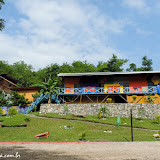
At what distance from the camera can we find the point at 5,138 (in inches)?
541

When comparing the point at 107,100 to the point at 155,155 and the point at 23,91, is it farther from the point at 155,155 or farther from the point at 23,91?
the point at 155,155

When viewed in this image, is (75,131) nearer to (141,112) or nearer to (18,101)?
A: (141,112)

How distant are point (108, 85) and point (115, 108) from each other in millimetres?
6093

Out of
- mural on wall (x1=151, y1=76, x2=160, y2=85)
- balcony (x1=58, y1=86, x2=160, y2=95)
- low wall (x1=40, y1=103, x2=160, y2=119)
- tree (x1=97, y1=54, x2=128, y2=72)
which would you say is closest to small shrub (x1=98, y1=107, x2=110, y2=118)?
low wall (x1=40, y1=103, x2=160, y2=119)

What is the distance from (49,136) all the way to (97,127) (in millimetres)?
5360

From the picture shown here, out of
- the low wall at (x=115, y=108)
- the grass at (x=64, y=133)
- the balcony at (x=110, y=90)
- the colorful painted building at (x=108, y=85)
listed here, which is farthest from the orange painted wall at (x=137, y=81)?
the grass at (x=64, y=133)

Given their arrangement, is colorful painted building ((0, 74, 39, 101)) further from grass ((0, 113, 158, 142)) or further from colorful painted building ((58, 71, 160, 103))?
grass ((0, 113, 158, 142))

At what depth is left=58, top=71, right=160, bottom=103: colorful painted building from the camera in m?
26.5

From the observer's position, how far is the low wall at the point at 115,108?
22328 mm

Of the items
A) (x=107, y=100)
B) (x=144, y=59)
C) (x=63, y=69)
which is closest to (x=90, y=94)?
(x=107, y=100)

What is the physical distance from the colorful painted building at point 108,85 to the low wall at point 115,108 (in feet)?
6.38

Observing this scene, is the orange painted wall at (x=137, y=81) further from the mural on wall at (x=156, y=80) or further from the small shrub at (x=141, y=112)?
the small shrub at (x=141, y=112)

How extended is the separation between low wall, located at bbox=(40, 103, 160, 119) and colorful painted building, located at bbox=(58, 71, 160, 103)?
1945 millimetres

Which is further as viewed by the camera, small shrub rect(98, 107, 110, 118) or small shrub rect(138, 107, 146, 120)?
small shrub rect(98, 107, 110, 118)
